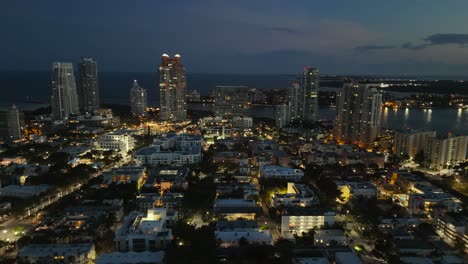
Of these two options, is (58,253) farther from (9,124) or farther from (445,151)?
(9,124)

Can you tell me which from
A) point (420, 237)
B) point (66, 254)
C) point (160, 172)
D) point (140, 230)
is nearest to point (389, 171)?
point (420, 237)

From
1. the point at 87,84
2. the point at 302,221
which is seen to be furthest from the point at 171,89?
the point at 302,221

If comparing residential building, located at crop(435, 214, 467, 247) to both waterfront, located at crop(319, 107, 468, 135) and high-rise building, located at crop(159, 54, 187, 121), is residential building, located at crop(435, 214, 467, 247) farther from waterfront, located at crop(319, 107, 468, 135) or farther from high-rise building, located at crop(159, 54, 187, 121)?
high-rise building, located at crop(159, 54, 187, 121)

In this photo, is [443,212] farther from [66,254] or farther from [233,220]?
[66,254]

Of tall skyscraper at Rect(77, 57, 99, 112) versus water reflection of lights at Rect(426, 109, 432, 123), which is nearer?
water reflection of lights at Rect(426, 109, 432, 123)

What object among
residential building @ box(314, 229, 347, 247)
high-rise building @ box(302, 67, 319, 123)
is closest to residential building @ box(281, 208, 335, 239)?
residential building @ box(314, 229, 347, 247)

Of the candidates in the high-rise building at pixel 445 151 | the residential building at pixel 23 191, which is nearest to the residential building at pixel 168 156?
the residential building at pixel 23 191
